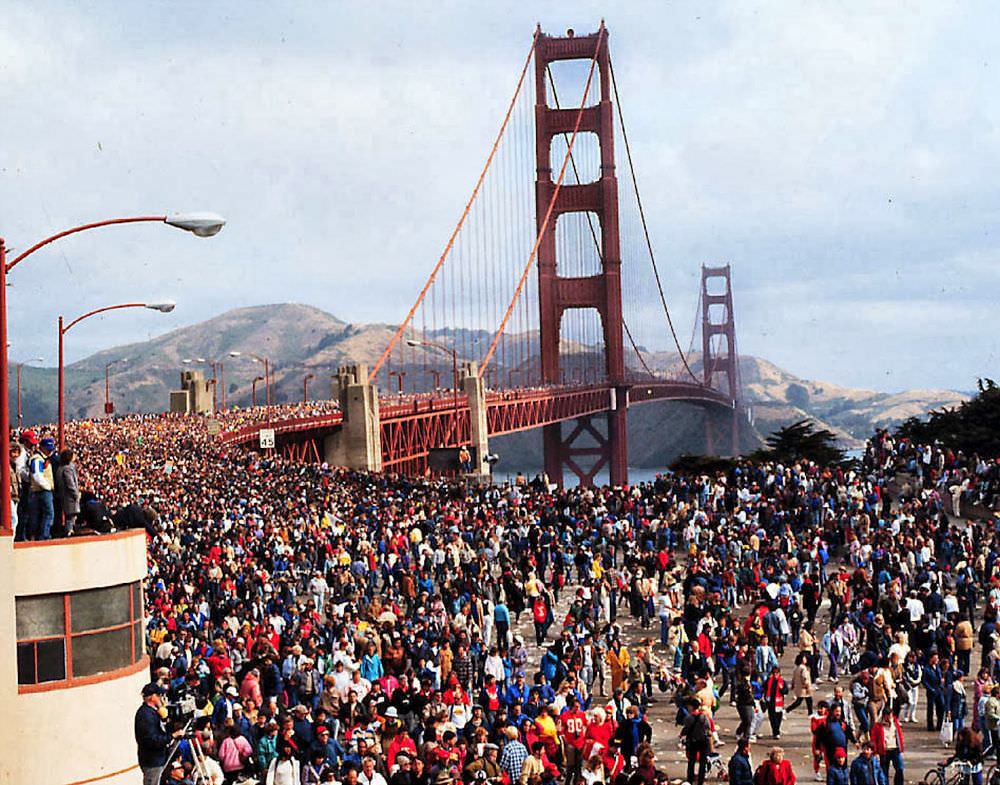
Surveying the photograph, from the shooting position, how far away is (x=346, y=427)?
61781 millimetres

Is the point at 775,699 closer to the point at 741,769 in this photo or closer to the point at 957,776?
the point at 957,776

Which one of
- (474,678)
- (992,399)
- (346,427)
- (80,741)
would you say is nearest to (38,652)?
(80,741)

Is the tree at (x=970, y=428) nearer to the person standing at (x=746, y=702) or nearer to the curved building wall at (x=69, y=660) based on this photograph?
the person standing at (x=746, y=702)

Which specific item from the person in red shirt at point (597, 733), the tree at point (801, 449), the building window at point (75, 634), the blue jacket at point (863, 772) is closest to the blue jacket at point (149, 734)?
Answer: the building window at point (75, 634)

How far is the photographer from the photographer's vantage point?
15.3 metres

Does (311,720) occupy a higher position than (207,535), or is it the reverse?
(207,535)

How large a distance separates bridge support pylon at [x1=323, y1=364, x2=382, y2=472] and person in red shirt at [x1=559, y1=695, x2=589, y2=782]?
43.1 m

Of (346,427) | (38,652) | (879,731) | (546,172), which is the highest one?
(546,172)

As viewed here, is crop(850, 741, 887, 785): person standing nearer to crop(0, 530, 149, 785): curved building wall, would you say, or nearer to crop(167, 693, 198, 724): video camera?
crop(167, 693, 198, 724): video camera

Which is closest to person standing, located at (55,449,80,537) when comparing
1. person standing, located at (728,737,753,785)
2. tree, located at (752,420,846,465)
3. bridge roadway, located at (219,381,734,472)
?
person standing, located at (728,737,753,785)

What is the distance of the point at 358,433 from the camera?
61.7m

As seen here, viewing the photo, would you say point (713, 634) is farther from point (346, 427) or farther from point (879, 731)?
point (346, 427)

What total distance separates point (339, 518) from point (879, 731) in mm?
20605

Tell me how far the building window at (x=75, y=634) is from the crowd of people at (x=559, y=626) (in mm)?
796
